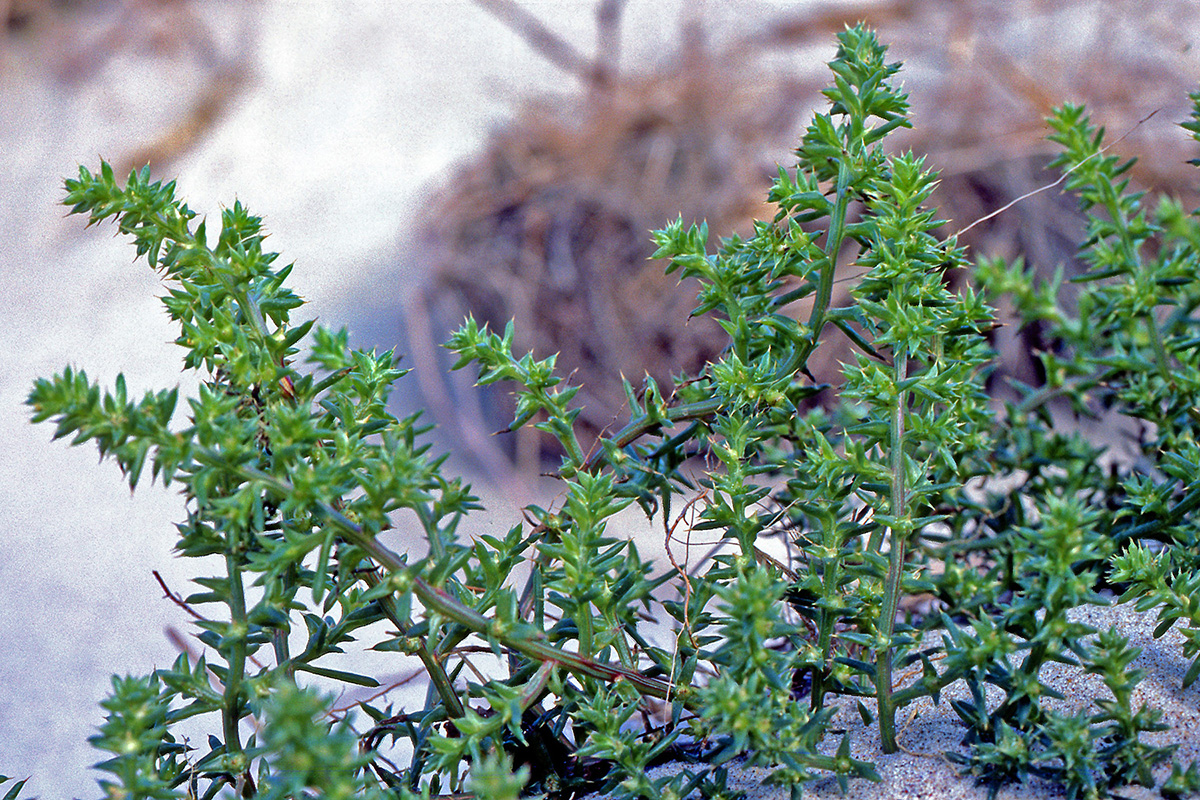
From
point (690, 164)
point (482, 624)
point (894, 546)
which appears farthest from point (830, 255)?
point (690, 164)

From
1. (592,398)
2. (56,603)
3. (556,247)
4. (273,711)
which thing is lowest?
(273,711)

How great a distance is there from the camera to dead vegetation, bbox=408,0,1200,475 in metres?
1.75

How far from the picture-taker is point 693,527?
0.61 meters

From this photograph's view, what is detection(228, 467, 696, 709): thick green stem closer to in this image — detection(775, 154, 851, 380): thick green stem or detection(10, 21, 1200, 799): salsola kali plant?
detection(10, 21, 1200, 799): salsola kali plant

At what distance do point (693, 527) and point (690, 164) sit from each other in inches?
58.1

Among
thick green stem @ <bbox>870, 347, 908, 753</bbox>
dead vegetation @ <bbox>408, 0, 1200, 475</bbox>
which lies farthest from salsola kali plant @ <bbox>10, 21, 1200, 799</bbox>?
dead vegetation @ <bbox>408, 0, 1200, 475</bbox>

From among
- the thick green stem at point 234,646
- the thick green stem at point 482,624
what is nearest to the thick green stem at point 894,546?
the thick green stem at point 482,624

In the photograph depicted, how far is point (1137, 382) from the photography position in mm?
769

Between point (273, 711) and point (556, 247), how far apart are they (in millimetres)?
1519

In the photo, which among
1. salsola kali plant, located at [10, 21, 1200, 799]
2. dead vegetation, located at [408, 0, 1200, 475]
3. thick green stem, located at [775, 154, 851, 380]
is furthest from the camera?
dead vegetation, located at [408, 0, 1200, 475]

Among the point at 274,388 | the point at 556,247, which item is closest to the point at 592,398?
the point at 556,247

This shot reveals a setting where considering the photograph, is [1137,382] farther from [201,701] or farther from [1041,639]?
[201,701]

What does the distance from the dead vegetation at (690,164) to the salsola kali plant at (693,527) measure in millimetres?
1041

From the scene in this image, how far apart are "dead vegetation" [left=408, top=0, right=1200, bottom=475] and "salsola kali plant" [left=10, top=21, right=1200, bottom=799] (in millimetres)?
1041
